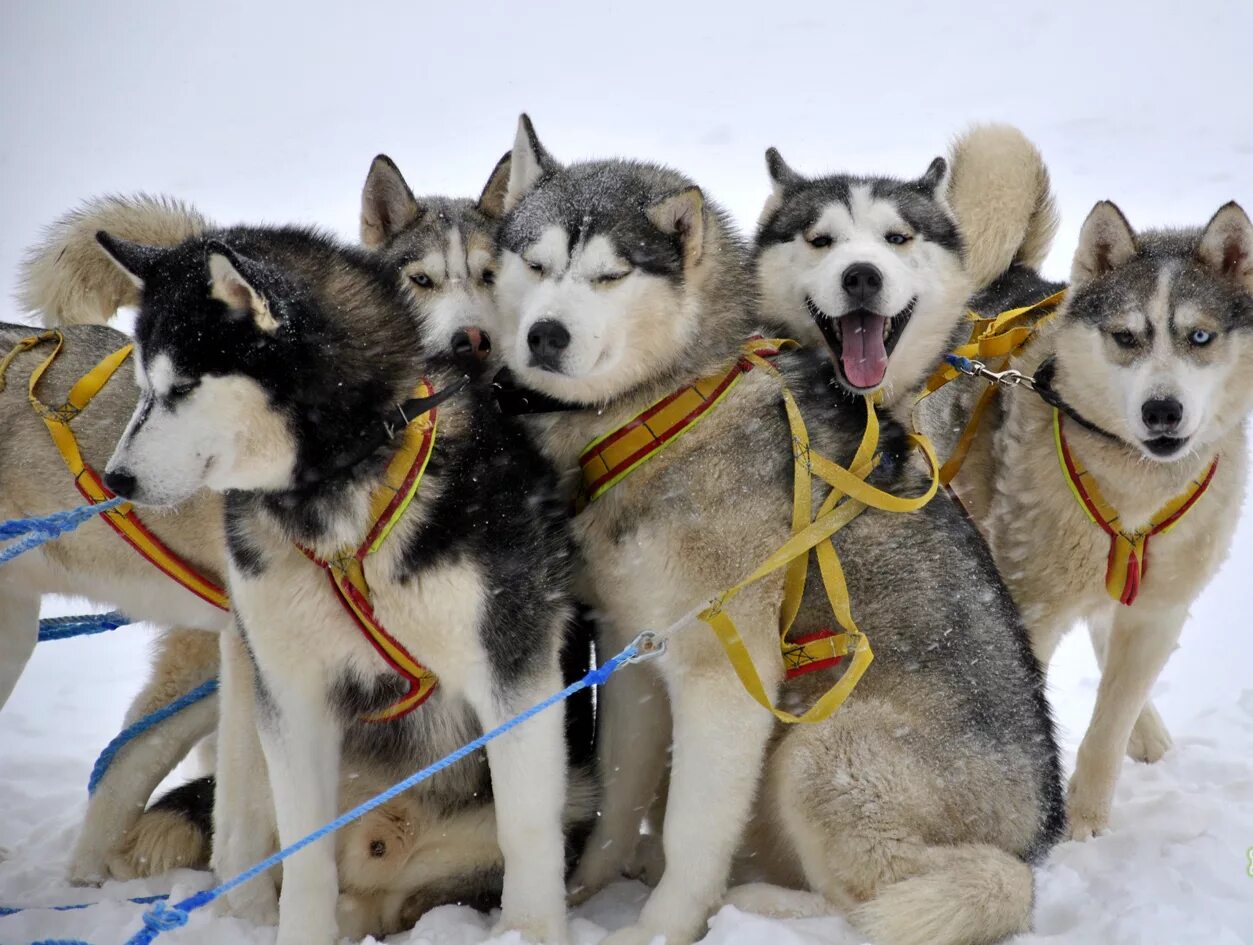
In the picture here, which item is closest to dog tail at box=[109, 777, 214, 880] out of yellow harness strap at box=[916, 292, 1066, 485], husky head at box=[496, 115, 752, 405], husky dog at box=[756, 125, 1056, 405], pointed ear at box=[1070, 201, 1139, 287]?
husky head at box=[496, 115, 752, 405]

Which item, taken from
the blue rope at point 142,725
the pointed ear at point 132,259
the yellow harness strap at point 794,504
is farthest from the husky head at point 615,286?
the blue rope at point 142,725

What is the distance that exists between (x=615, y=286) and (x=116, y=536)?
2024 millimetres

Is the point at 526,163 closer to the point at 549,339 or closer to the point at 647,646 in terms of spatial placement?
the point at 549,339

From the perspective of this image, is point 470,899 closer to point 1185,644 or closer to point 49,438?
point 49,438

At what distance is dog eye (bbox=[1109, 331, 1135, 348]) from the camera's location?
13.2 feet

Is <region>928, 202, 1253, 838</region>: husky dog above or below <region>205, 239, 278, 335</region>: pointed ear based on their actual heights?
below

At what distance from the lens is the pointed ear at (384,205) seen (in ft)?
14.9

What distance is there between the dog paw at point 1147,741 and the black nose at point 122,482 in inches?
163

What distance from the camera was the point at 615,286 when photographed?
3.32 metres

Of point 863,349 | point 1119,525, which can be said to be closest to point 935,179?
point 863,349

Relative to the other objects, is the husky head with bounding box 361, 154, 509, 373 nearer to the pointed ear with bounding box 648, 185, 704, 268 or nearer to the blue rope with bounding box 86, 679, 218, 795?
the pointed ear with bounding box 648, 185, 704, 268

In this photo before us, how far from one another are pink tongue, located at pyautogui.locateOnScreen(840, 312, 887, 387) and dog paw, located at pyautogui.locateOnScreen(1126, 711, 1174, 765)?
2.25 m

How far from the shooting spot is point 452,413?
317cm

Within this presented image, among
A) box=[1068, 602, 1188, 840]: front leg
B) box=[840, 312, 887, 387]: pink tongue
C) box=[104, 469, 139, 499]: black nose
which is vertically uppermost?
box=[104, 469, 139, 499]: black nose
